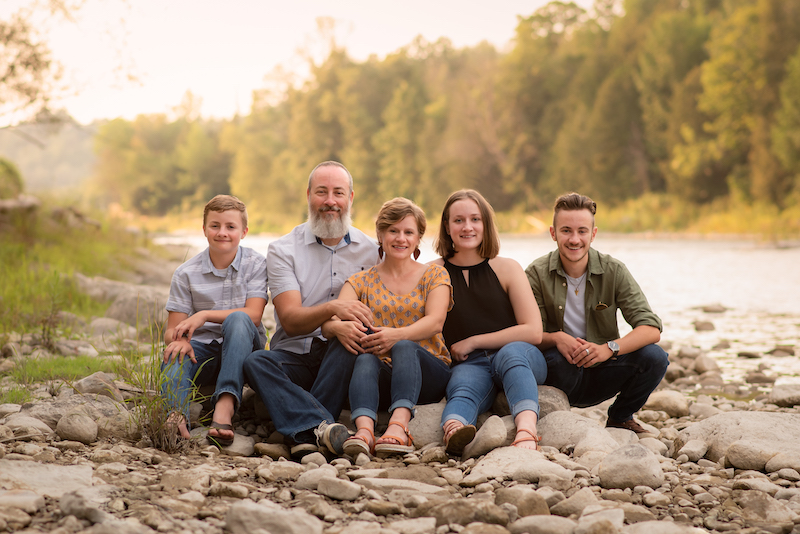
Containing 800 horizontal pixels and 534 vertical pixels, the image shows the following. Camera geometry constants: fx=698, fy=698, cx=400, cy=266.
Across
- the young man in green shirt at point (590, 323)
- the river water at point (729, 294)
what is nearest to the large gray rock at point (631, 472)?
the young man in green shirt at point (590, 323)

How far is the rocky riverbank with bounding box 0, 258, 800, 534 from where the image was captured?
7.55ft

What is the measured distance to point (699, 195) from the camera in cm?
3084

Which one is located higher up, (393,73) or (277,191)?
(393,73)

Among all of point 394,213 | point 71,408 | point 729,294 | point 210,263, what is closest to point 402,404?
point 394,213

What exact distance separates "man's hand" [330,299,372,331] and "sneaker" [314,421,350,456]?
1.71 ft

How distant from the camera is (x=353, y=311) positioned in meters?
3.43

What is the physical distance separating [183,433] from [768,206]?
1114 inches

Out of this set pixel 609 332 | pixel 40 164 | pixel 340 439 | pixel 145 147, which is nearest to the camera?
pixel 340 439

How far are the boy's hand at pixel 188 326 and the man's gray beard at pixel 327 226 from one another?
2.60 feet

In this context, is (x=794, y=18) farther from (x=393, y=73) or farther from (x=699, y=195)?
(x=393, y=73)

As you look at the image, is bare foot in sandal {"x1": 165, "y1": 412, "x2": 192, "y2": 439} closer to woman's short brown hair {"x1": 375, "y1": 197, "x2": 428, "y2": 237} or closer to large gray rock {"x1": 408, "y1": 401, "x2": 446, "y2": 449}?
large gray rock {"x1": 408, "y1": 401, "x2": 446, "y2": 449}

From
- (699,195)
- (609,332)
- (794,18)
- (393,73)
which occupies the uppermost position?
(393,73)

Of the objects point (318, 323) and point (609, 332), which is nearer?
point (318, 323)

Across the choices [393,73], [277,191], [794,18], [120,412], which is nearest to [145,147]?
[277,191]
